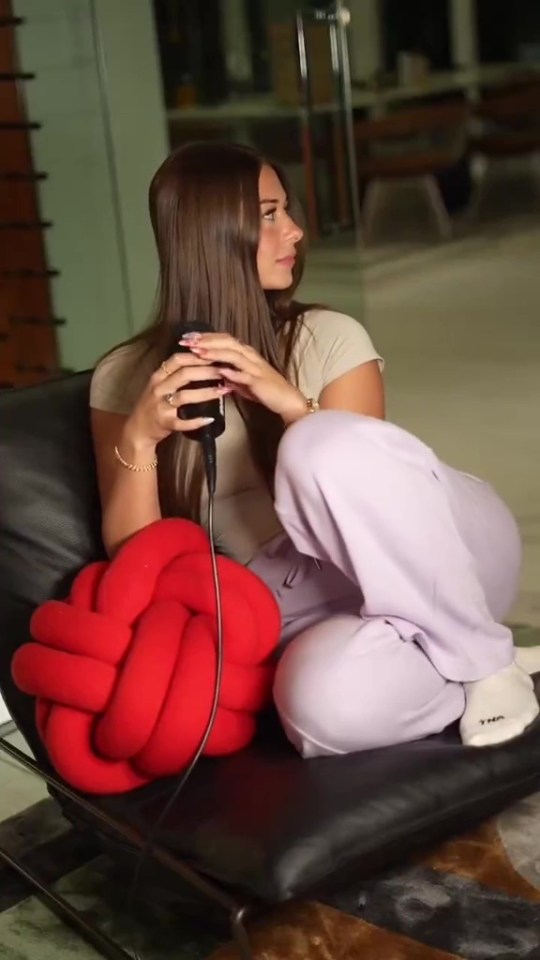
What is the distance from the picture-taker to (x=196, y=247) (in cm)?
155

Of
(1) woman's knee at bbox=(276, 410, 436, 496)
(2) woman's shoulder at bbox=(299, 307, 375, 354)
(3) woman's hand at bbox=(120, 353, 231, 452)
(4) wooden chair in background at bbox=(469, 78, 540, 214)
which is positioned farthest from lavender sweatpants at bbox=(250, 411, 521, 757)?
(4) wooden chair in background at bbox=(469, 78, 540, 214)

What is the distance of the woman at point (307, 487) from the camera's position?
1.40 meters

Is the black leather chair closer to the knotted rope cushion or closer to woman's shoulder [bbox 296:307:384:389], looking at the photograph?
the knotted rope cushion

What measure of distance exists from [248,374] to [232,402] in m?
0.17

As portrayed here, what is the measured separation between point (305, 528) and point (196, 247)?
37 centimetres

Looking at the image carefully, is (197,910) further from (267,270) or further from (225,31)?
(225,31)

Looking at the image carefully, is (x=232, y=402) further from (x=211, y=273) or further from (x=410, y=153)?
(x=410, y=153)

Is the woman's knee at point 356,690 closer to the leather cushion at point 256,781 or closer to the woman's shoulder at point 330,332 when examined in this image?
the leather cushion at point 256,781

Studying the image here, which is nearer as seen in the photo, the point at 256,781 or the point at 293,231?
the point at 256,781

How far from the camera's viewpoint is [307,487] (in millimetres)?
1396

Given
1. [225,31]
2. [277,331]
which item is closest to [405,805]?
[277,331]

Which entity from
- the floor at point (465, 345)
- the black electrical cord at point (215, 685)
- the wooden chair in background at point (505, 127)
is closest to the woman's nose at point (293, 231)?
the black electrical cord at point (215, 685)

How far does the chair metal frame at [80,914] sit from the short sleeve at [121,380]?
1.46 ft

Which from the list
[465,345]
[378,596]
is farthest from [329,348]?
[465,345]
